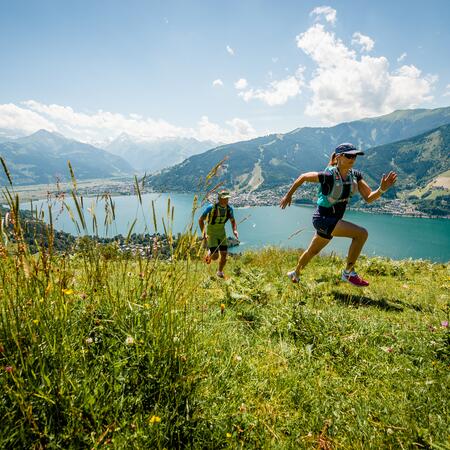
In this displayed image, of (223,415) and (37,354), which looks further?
(223,415)

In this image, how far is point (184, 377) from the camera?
6.55ft

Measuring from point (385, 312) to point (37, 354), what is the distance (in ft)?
15.1

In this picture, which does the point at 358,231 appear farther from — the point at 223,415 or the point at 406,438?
the point at 223,415

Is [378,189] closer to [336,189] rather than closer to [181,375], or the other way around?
[336,189]

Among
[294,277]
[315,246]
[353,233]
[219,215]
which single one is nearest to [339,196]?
[353,233]

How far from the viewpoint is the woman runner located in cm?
564

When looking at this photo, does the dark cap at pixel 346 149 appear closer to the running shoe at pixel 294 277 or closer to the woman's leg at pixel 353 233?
the woman's leg at pixel 353 233

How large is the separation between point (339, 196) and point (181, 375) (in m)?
4.72

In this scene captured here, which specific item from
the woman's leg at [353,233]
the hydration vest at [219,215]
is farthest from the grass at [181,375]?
the hydration vest at [219,215]

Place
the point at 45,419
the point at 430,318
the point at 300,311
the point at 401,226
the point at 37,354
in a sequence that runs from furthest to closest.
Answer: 1. the point at 401,226
2. the point at 430,318
3. the point at 300,311
4. the point at 37,354
5. the point at 45,419

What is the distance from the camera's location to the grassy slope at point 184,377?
1702 mm

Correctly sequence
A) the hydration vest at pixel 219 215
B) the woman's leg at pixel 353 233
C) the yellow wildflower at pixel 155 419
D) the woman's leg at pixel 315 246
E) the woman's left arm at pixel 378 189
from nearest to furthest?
the yellow wildflower at pixel 155 419 < the woman's left arm at pixel 378 189 < the woman's leg at pixel 353 233 < the woman's leg at pixel 315 246 < the hydration vest at pixel 219 215

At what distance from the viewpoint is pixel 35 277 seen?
1.97m

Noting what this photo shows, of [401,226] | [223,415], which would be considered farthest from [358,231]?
[401,226]
